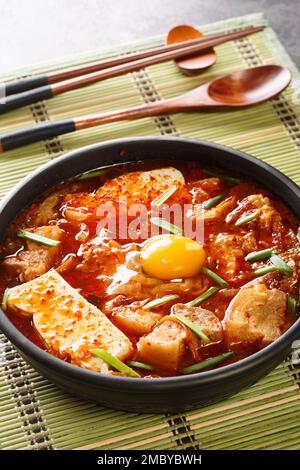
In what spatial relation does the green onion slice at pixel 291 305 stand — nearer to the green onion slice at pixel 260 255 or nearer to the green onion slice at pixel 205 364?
the green onion slice at pixel 260 255

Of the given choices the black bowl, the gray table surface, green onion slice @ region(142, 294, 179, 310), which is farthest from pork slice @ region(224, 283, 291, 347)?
the gray table surface

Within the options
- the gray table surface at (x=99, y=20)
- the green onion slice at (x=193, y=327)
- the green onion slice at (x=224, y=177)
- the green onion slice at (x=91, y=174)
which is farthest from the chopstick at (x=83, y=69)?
the green onion slice at (x=193, y=327)

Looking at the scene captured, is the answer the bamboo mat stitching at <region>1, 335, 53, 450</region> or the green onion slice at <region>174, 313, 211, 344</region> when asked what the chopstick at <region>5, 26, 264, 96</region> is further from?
the green onion slice at <region>174, 313, 211, 344</region>

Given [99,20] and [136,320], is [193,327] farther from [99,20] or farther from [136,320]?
[99,20]

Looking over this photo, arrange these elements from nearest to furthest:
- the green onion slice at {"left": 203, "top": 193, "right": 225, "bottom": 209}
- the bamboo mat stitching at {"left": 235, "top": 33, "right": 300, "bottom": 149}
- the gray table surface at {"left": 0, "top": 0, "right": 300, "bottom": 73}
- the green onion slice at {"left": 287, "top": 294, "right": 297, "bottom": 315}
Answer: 1. the green onion slice at {"left": 287, "top": 294, "right": 297, "bottom": 315}
2. the green onion slice at {"left": 203, "top": 193, "right": 225, "bottom": 209}
3. the bamboo mat stitching at {"left": 235, "top": 33, "right": 300, "bottom": 149}
4. the gray table surface at {"left": 0, "top": 0, "right": 300, "bottom": 73}

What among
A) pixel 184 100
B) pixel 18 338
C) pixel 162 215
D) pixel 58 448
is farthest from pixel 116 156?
pixel 58 448

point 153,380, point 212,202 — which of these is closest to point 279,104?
point 212,202
